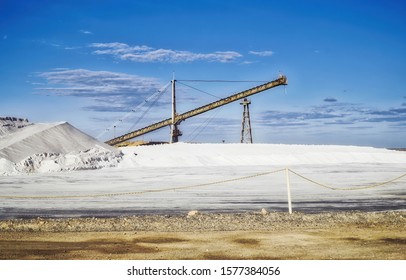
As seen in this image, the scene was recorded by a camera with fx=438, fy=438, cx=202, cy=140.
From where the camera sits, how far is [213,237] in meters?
7.88

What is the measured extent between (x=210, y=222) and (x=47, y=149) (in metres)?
20.5

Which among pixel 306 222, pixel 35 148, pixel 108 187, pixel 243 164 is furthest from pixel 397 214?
pixel 35 148

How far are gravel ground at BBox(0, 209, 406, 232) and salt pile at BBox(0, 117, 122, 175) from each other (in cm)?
1488

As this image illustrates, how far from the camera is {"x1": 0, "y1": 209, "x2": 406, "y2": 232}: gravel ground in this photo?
8703 millimetres

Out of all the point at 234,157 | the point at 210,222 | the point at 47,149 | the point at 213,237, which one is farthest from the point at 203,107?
the point at 213,237

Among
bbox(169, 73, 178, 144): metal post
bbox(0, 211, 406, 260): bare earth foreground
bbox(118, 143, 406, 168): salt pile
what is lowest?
bbox(0, 211, 406, 260): bare earth foreground

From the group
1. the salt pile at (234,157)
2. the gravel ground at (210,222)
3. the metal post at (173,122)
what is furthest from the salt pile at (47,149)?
the gravel ground at (210,222)

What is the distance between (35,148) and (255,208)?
19.4m

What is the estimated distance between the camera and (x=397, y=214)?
989cm

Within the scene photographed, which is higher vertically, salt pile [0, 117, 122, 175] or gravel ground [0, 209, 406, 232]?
salt pile [0, 117, 122, 175]

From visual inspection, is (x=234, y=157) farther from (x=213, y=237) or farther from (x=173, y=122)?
(x=213, y=237)

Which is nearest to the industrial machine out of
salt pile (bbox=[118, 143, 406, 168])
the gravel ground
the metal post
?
the metal post

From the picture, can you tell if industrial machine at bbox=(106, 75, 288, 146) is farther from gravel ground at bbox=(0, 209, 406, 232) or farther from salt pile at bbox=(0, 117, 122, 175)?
gravel ground at bbox=(0, 209, 406, 232)
